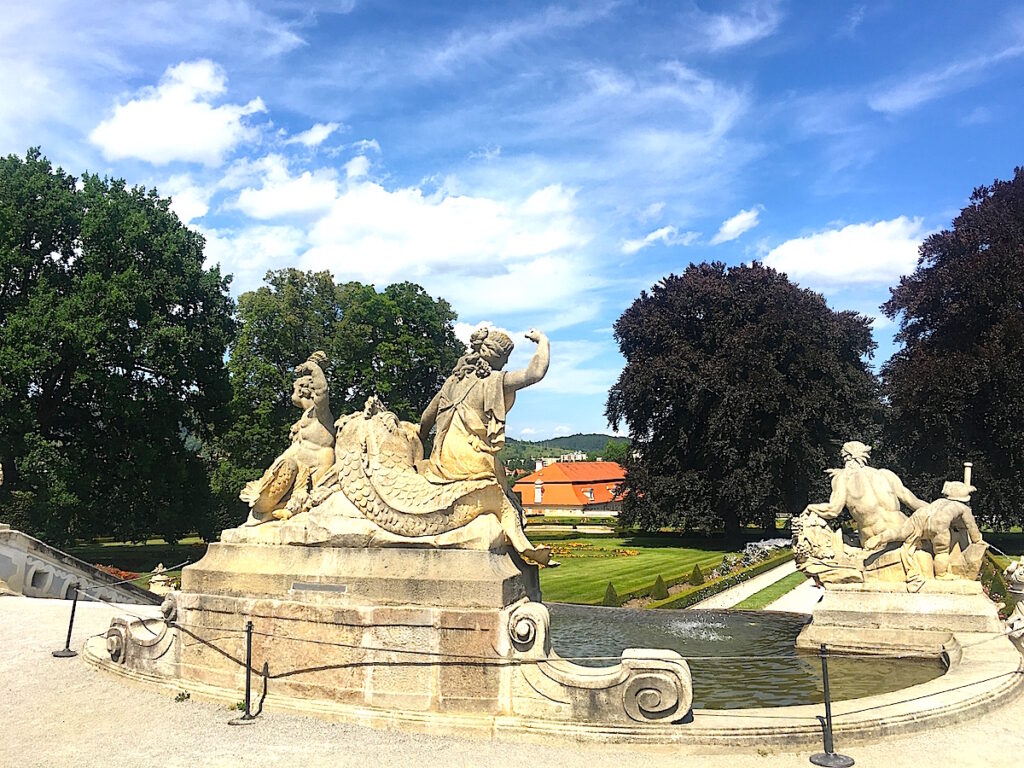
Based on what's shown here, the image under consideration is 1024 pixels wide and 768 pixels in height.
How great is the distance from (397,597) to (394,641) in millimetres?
435

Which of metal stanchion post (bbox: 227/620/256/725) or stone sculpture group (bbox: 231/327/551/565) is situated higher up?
stone sculpture group (bbox: 231/327/551/565)

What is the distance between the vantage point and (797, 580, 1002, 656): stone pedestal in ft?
37.6

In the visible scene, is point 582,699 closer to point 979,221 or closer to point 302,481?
point 302,481

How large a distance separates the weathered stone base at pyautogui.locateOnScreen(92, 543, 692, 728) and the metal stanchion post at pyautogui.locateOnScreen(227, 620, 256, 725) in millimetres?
192

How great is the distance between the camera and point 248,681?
7773mm

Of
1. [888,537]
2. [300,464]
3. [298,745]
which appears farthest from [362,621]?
[888,537]

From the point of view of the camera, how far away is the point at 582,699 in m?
7.00

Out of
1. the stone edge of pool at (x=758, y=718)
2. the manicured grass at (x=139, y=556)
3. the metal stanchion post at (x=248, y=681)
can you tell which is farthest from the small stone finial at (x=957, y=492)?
the manicured grass at (x=139, y=556)

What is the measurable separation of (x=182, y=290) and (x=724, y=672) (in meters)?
25.2

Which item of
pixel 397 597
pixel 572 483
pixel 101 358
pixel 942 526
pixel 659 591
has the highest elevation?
pixel 101 358

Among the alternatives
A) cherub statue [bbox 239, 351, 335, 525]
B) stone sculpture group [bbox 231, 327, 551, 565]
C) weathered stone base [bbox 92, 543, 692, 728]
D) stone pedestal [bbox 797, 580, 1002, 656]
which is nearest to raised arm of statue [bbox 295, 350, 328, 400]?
cherub statue [bbox 239, 351, 335, 525]

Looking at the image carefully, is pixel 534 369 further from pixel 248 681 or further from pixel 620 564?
pixel 620 564

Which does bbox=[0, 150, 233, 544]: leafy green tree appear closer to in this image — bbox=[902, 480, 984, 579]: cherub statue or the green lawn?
the green lawn

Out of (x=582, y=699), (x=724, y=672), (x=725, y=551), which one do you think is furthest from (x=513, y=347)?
(x=725, y=551)
